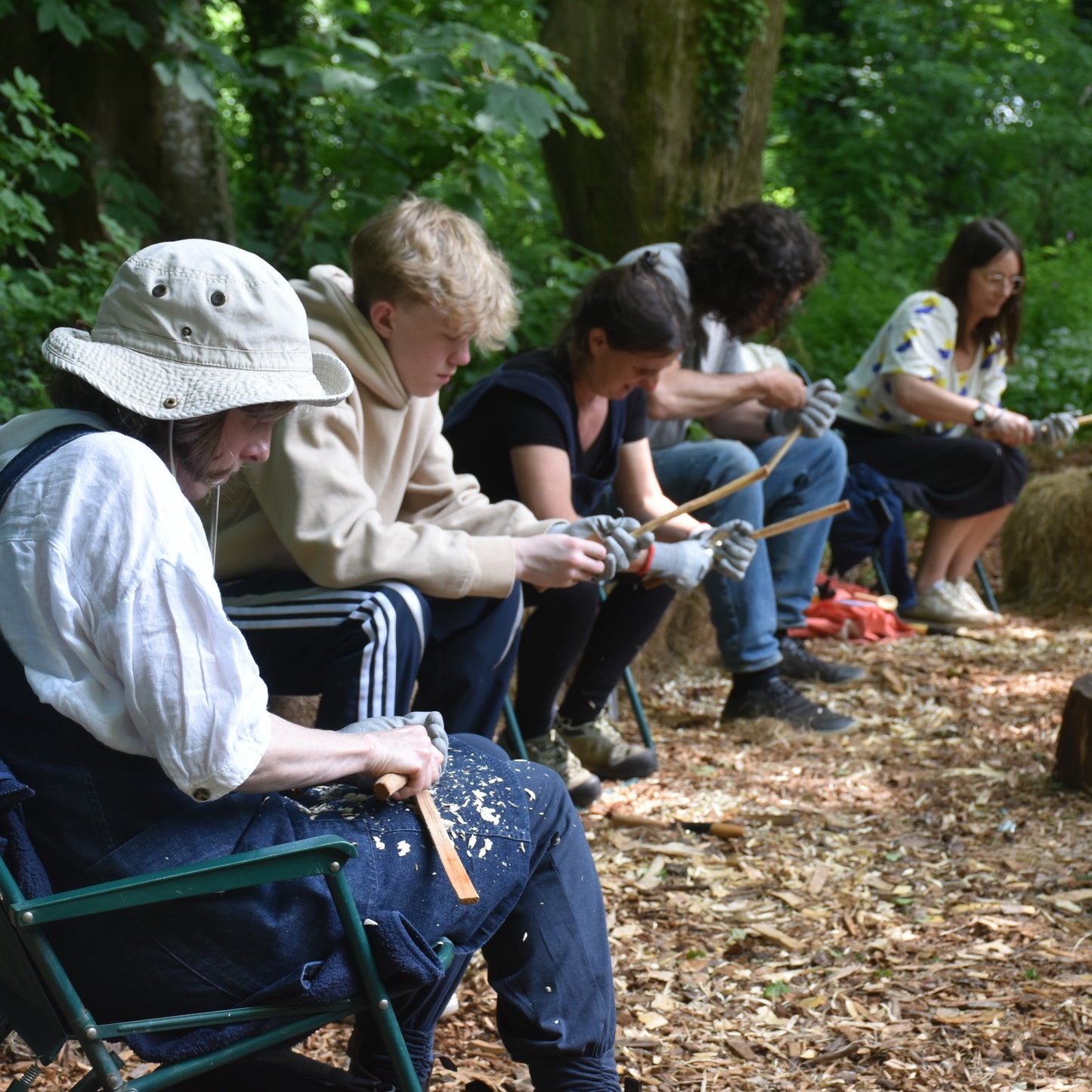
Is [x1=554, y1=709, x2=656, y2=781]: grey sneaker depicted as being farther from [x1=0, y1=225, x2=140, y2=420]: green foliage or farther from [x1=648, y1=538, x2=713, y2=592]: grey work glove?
[x1=0, y1=225, x2=140, y2=420]: green foliage

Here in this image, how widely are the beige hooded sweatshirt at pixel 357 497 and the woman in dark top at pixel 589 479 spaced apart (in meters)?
0.37

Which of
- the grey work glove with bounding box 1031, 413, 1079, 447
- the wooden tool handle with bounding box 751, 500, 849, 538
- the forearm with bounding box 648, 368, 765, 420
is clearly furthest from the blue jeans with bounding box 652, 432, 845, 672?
the grey work glove with bounding box 1031, 413, 1079, 447

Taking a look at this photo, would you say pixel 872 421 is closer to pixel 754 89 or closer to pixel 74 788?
pixel 754 89

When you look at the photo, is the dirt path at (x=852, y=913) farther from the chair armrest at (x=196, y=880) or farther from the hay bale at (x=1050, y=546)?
the hay bale at (x=1050, y=546)

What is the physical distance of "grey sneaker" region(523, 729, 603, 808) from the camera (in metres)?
3.02

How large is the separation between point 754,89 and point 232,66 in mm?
2381

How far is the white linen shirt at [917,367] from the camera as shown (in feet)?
15.4

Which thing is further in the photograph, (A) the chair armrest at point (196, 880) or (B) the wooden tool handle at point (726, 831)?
(B) the wooden tool handle at point (726, 831)

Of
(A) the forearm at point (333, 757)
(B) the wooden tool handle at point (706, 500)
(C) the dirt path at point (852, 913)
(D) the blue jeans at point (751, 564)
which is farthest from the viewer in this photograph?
(D) the blue jeans at point (751, 564)

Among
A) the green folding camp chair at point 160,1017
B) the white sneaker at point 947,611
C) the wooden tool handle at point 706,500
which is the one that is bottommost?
the white sneaker at point 947,611

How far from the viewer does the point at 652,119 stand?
523cm

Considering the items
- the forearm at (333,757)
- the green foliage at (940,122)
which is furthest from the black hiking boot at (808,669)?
the green foliage at (940,122)

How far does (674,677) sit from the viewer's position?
4.25 metres

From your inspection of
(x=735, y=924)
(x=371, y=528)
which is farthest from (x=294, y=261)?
(x=735, y=924)
